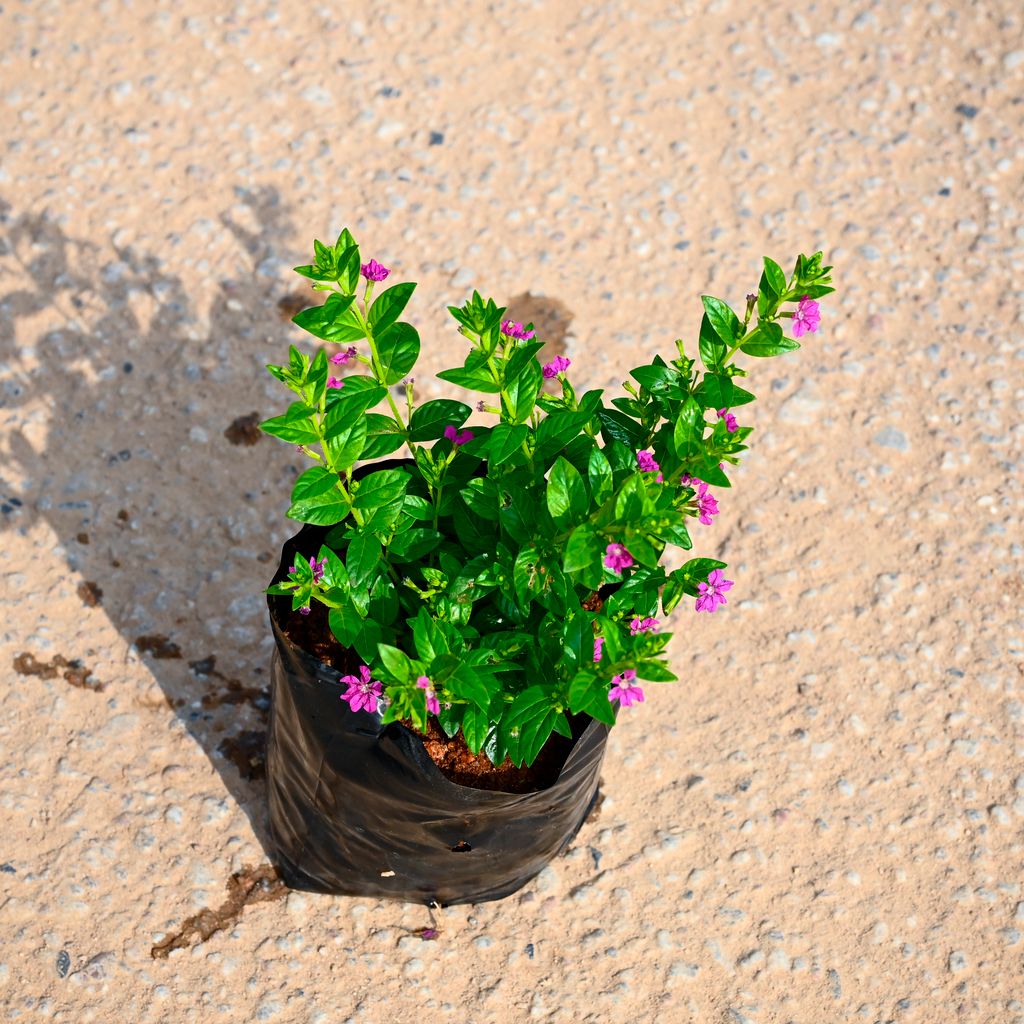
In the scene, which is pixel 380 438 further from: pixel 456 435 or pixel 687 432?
pixel 687 432

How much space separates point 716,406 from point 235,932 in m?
1.54

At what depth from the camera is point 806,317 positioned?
6.44ft

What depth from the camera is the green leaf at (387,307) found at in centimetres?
203

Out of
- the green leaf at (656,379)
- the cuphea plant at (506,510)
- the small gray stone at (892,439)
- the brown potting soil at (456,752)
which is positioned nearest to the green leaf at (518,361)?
the cuphea plant at (506,510)

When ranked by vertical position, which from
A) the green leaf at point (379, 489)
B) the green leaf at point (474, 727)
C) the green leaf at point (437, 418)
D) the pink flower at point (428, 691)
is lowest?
the green leaf at point (474, 727)

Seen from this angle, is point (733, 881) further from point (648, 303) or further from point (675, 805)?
point (648, 303)

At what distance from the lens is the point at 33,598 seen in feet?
10.2

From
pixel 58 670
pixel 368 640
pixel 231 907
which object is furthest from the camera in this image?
pixel 58 670

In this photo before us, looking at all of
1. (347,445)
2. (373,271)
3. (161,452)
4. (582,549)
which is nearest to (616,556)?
(582,549)

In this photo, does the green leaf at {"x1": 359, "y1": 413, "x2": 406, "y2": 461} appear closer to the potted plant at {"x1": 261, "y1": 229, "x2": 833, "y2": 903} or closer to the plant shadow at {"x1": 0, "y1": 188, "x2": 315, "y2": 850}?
the potted plant at {"x1": 261, "y1": 229, "x2": 833, "y2": 903}

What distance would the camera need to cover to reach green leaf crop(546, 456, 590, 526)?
1.88 meters

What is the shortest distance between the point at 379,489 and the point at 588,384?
1605mm

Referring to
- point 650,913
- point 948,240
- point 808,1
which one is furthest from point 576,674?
point 808,1

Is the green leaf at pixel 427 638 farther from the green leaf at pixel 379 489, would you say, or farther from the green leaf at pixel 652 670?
the green leaf at pixel 652 670
